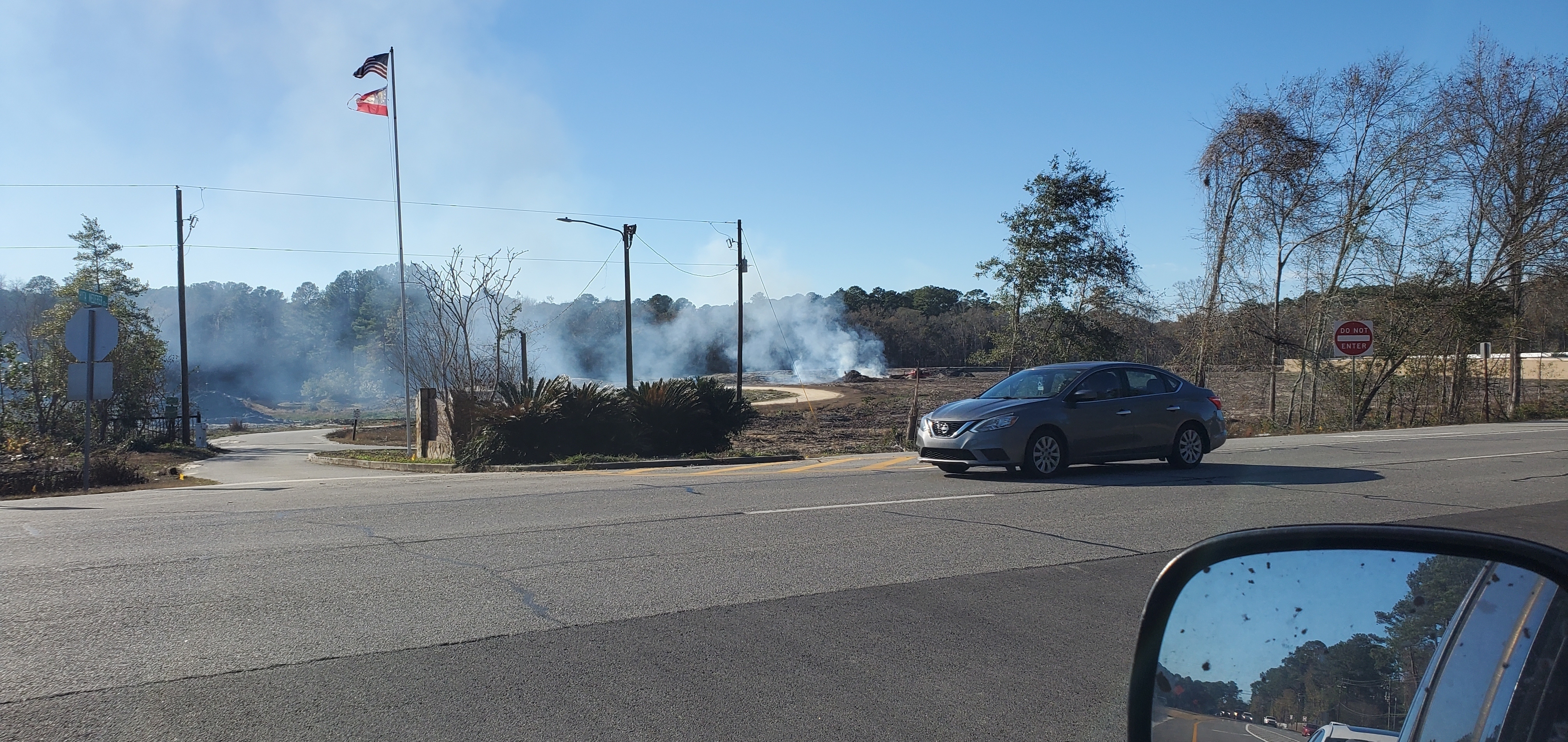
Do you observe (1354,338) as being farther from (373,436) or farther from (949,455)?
(373,436)

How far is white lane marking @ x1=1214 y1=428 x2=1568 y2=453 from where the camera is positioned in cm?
1756

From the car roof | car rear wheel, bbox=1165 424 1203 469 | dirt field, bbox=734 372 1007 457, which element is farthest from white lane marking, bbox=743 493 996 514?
dirt field, bbox=734 372 1007 457

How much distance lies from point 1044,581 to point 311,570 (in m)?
5.22

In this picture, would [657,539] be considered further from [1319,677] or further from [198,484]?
[198,484]

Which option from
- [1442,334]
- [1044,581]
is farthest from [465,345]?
[1442,334]

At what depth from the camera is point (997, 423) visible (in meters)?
12.1

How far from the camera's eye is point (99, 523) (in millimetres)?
9195

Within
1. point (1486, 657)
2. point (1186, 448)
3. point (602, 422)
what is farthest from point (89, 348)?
point (1486, 657)

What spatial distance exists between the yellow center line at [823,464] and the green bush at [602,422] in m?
3.35

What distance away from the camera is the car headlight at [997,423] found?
39.5 ft

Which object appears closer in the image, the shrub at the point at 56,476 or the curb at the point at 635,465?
the shrub at the point at 56,476

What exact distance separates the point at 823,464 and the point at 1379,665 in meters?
14.4

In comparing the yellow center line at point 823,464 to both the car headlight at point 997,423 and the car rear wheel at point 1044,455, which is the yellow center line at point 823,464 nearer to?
the car headlight at point 997,423

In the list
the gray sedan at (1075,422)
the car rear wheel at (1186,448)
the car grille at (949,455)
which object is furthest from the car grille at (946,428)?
the car rear wheel at (1186,448)
